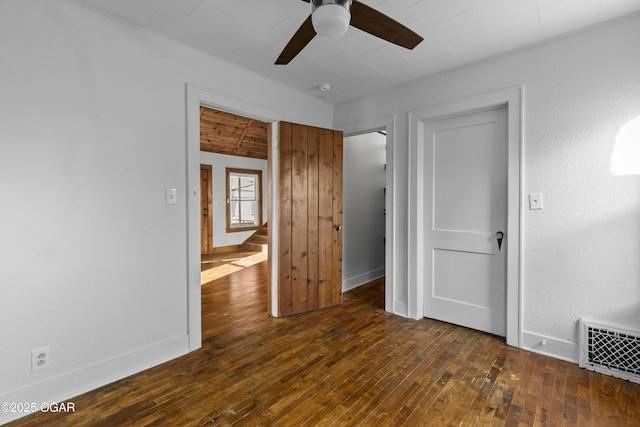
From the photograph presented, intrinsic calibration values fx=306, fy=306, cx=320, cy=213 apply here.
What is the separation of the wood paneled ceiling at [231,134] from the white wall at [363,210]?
2.29 meters

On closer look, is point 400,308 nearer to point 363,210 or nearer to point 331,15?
point 363,210

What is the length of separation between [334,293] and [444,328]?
1235 mm

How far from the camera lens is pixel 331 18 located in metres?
1.35

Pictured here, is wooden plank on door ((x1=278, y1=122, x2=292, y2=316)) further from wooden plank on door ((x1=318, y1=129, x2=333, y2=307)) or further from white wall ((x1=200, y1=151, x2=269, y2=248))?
white wall ((x1=200, y1=151, x2=269, y2=248))

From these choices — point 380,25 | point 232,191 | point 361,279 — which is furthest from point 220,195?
point 380,25

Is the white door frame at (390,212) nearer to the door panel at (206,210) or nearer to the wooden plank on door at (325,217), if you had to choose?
the wooden plank on door at (325,217)

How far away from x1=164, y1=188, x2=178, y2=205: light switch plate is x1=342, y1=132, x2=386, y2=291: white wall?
2.27 metres

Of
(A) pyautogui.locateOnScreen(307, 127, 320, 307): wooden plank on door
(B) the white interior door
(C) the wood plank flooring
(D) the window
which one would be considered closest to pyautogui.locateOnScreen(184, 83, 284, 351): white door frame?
(C) the wood plank flooring

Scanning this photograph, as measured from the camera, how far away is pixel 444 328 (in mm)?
2932

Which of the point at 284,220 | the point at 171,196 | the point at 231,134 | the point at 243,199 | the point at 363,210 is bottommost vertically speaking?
the point at 284,220

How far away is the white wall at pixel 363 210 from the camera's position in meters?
4.25

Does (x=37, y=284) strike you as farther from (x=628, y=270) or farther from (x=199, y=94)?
(x=628, y=270)

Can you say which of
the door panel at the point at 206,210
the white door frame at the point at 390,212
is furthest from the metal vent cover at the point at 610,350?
the door panel at the point at 206,210

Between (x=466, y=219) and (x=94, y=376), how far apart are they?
125 inches
